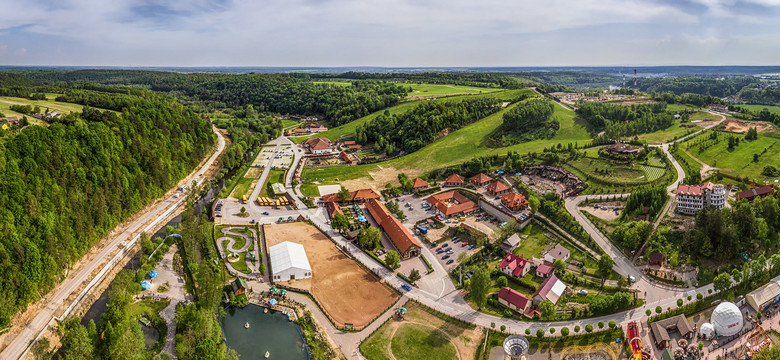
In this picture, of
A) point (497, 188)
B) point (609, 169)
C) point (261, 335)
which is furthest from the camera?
point (609, 169)

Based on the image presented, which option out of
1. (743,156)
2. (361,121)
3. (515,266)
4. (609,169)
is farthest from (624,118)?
(515,266)

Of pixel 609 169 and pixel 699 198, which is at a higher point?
pixel 699 198

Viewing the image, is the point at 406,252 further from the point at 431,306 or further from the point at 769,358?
the point at 769,358

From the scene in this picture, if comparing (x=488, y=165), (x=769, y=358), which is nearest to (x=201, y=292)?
(x=769, y=358)

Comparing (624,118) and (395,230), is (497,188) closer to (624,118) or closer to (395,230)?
(395,230)

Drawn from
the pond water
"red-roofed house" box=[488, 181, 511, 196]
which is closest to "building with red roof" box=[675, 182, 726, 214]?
"red-roofed house" box=[488, 181, 511, 196]

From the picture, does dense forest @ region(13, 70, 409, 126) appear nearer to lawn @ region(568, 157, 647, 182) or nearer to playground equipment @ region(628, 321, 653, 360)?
lawn @ region(568, 157, 647, 182)
